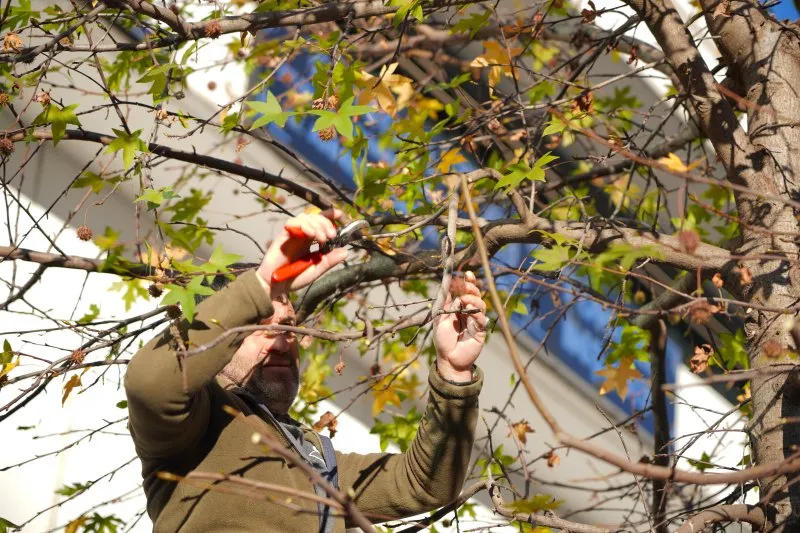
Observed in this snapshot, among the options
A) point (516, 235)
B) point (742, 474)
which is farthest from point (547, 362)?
point (742, 474)

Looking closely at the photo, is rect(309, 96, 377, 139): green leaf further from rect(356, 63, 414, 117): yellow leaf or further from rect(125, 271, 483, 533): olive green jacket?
rect(356, 63, 414, 117): yellow leaf

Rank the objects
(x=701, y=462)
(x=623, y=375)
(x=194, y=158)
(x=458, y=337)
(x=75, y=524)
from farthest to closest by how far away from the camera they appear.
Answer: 1. (x=623, y=375)
2. (x=75, y=524)
3. (x=194, y=158)
4. (x=701, y=462)
5. (x=458, y=337)

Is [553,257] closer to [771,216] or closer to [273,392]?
[771,216]

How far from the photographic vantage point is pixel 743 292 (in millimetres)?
2451

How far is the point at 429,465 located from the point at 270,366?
441 mm

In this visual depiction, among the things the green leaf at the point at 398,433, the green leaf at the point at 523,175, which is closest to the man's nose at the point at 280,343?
the green leaf at the point at 523,175

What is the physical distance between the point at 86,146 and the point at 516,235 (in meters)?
2.42

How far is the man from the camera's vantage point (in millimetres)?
1894

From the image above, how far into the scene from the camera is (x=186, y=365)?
72.5 inches

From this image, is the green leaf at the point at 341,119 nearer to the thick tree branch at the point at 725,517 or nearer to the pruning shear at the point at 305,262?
the pruning shear at the point at 305,262

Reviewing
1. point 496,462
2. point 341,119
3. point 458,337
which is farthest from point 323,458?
point 341,119

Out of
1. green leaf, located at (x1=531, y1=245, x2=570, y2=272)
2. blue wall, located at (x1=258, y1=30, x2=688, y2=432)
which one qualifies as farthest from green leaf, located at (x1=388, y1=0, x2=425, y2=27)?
blue wall, located at (x1=258, y1=30, x2=688, y2=432)

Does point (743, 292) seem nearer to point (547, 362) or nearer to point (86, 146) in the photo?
point (86, 146)

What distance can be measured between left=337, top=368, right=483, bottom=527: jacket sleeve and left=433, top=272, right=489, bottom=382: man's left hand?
0.11ft
